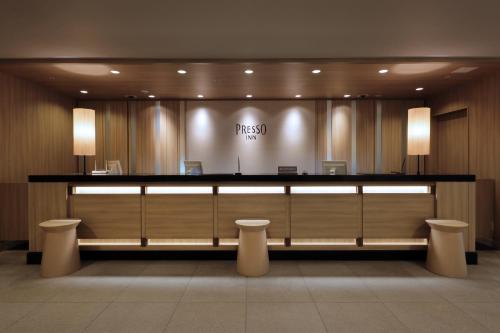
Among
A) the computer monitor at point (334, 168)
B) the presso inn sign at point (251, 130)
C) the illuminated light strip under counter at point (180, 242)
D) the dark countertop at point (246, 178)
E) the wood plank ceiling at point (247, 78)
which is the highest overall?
the wood plank ceiling at point (247, 78)

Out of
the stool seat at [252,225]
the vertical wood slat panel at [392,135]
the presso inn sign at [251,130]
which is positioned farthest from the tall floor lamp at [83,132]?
the vertical wood slat panel at [392,135]

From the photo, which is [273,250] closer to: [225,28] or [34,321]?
[34,321]

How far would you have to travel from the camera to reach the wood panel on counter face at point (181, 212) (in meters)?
4.15

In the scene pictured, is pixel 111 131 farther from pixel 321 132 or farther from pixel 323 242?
pixel 323 242

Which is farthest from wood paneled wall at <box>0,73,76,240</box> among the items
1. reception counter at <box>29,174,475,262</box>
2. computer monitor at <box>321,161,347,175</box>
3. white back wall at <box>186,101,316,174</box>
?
computer monitor at <box>321,161,347,175</box>

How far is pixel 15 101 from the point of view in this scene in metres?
5.64

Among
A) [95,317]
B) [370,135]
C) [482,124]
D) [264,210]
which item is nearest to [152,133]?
[264,210]

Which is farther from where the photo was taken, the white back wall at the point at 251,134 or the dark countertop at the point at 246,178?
the white back wall at the point at 251,134

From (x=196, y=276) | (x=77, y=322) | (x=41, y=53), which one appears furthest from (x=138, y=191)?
(x=41, y=53)

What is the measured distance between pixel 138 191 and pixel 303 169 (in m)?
5.19

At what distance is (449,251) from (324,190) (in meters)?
1.81

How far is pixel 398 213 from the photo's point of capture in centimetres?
414

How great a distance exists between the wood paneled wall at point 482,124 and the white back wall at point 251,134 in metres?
3.55

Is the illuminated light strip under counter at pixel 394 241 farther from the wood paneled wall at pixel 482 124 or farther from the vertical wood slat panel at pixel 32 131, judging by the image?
the vertical wood slat panel at pixel 32 131
